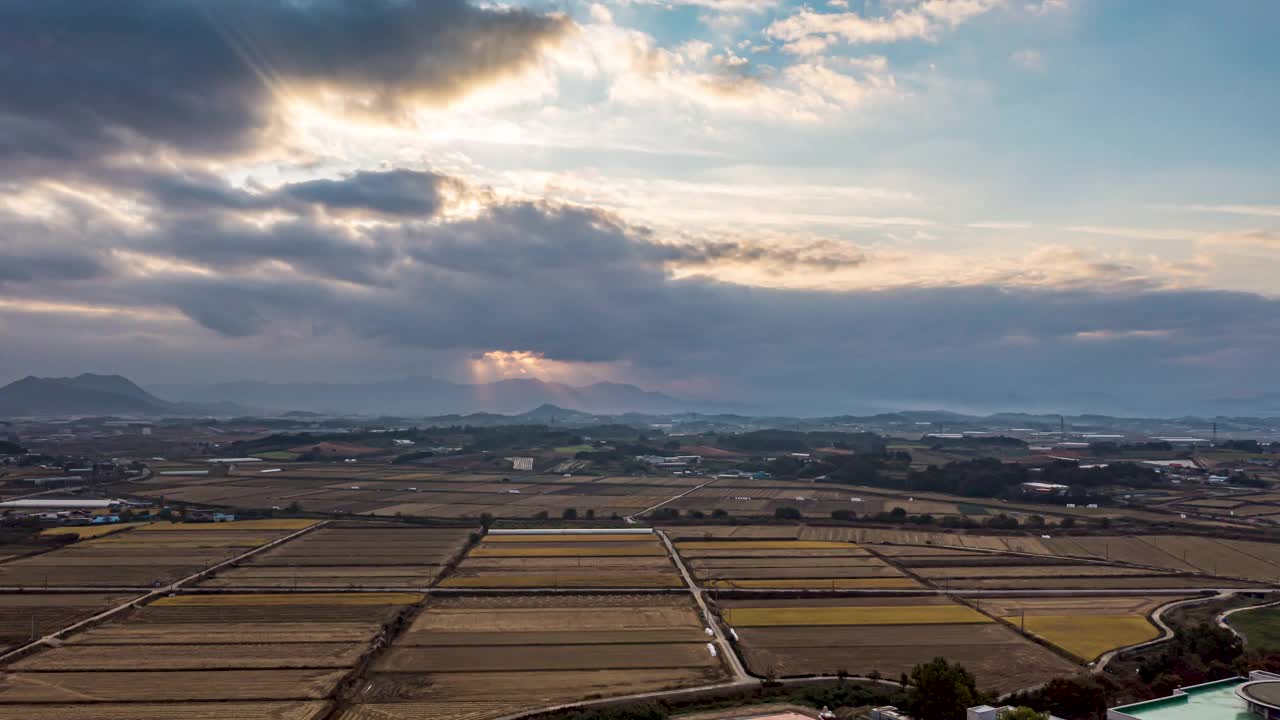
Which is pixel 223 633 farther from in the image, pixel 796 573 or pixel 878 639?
pixel 796 573

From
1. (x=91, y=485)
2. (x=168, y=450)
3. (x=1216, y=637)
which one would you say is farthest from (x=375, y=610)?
(x=168, y=450)

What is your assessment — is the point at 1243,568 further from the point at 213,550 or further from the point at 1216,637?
the point at 213,550

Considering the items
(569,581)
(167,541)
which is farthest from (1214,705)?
(167,541)

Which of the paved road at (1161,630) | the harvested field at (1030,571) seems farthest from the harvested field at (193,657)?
the harvested field at (1030,571)

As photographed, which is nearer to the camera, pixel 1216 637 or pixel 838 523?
pixel 1216 637

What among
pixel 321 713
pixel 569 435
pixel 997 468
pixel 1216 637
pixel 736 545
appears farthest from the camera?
pixel 569 435

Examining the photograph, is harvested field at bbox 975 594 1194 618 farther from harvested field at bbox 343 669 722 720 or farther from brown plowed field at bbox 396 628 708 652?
harvested field at bbox 343 669 722 720

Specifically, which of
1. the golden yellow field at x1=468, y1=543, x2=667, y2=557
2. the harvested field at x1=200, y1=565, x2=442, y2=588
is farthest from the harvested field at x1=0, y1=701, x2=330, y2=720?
the golden yellow field at x1=468, y1=543, x2=667, y2=557
